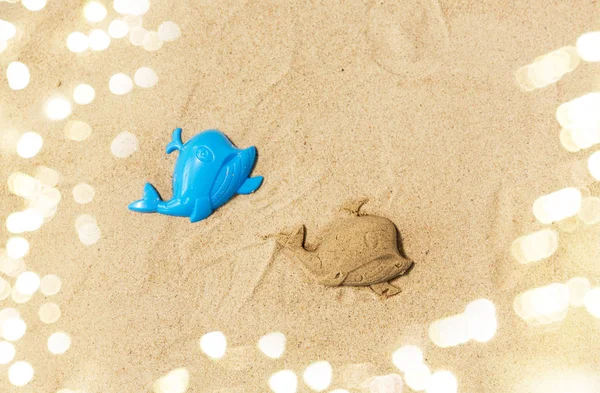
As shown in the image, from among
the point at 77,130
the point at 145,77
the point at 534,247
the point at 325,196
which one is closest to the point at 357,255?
the point at 325,196

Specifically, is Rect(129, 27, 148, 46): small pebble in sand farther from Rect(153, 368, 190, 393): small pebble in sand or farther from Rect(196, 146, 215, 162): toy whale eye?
Rect(153, 368, 190, 393): small pebble in sand

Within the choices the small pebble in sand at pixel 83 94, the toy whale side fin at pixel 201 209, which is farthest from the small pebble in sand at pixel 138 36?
the toy whale side fin at pixel 201 209

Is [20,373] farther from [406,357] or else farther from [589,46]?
[589,46]

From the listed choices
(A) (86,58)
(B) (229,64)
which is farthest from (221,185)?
(A) (86,58)

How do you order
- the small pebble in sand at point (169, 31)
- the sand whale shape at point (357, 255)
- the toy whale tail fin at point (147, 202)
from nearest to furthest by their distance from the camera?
the sand whale shape at point (357, 255) < the toy whale tail fin at point (147, 202) < the small pebble in sand at point (169, 31)

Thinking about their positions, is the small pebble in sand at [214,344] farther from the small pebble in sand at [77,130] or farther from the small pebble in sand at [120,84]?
Result: the small pebble in sand at [120,84]
